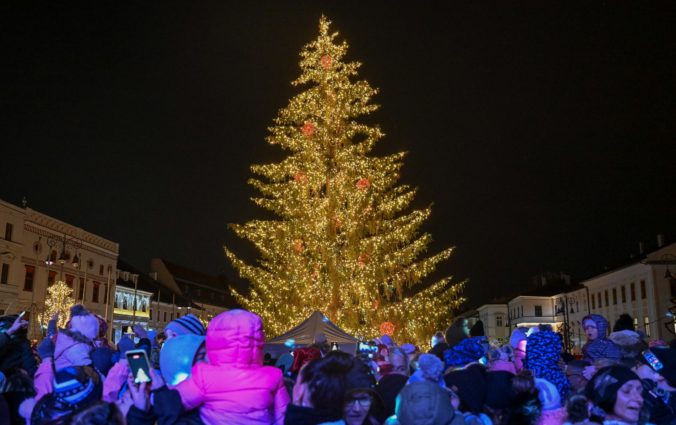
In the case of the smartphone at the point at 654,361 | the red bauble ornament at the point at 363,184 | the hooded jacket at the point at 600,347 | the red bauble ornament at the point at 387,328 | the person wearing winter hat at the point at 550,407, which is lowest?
the person wearing winter hat at the point at 550,407

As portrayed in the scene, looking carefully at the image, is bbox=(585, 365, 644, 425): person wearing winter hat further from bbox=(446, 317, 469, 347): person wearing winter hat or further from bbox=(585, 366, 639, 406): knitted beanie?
bbox=(446, 317, 469, 347): person wearing winter hat

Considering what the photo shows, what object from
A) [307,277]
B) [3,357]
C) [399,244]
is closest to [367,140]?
[399,244]

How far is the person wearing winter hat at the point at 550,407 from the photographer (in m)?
5.01

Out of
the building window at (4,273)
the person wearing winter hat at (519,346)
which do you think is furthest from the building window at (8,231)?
the person wearing winter hat at (519,346)

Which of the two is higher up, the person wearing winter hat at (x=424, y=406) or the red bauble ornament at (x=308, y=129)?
the red bauble ornament at (x=308, y=129)

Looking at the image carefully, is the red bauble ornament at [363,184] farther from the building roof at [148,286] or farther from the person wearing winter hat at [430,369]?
the building roof at [148,286]

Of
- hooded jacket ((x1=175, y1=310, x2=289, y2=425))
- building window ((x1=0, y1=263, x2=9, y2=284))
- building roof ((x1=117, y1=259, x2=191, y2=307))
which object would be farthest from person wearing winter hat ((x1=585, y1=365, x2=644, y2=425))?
building roof ((x1=117, y1=259, x2=191, y2=307))

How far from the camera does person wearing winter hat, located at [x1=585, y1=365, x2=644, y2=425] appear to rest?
469 cm

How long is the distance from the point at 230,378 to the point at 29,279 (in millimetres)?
52341

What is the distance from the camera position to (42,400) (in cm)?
497

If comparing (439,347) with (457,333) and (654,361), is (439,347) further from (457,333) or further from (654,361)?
(654,361)

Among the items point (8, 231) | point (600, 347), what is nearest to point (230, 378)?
point (600, 347)

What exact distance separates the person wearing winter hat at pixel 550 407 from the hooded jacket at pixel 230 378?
2.17 m

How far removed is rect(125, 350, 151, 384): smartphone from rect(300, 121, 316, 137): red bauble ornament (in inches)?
843
